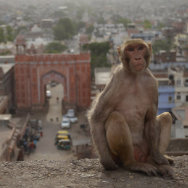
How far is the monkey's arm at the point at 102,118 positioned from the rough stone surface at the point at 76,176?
28 centimetres

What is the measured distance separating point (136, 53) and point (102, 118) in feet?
2.61

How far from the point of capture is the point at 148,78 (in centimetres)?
450

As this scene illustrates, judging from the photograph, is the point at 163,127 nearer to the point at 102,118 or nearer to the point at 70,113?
the point at 102,118

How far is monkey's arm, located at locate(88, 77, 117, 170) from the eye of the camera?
4.38m

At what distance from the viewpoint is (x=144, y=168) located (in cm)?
451

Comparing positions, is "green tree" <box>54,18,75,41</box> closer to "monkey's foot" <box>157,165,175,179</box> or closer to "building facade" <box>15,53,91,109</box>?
"building facade" <box>15,53,91,109</box>

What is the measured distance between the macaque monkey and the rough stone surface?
0.12 meters

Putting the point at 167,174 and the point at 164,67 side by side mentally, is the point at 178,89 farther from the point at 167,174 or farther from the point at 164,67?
the point at 167,174

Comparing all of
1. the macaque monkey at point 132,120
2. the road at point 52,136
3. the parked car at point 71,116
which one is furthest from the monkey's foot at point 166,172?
the parked car at point 71,116

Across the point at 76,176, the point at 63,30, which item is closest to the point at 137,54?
the point at 76,176

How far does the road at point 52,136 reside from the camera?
16.7 m

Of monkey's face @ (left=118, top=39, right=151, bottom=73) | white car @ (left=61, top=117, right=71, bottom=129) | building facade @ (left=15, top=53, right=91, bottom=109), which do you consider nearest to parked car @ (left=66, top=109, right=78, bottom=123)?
white car @ (left=61, top=117, right=71, bottom=129)

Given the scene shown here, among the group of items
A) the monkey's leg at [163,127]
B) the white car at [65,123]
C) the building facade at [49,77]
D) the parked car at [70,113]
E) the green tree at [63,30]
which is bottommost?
the white car at [65,123]

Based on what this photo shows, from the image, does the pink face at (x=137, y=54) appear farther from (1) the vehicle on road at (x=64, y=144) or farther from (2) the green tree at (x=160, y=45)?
(2) the green tree at (x=160, y=45)
